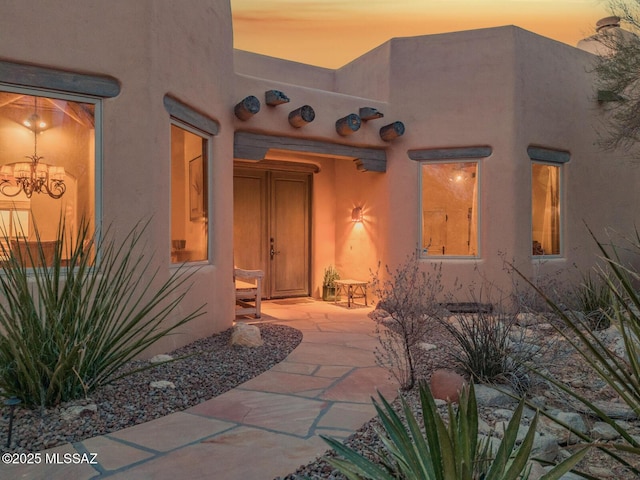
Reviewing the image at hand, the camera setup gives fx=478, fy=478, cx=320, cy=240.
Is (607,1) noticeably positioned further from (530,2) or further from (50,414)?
(50,414)

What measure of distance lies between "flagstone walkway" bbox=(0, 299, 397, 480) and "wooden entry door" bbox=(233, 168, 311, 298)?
170 inches

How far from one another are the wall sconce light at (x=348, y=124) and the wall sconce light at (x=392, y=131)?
496 millimetres

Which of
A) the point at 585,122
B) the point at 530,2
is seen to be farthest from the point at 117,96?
the point at 530,2

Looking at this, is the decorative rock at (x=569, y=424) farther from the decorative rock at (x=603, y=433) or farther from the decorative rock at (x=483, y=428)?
the decorative rock at (x=483, y=428)

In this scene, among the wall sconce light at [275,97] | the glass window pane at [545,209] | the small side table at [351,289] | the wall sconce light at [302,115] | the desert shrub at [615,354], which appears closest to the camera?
the desert shrub at [615,354]

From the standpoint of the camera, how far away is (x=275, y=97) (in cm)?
679

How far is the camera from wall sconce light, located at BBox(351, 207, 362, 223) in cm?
879

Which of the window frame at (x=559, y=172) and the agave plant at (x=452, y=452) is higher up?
the window frame at (x=559, y=172)

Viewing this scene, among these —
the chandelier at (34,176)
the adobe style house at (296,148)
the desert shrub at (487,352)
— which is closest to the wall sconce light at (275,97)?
the adobe style house at (296,148)

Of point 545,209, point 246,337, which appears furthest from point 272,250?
point 545,209

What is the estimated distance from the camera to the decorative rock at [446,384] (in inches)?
136

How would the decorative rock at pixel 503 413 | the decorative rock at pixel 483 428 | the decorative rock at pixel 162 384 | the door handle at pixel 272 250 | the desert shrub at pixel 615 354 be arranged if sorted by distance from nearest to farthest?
the desert shrub at pixel 615 354
the decorative rock at pixel 483 428
the decorative rock at pixel 503 413
the decorative rock at pixel 162 384
the door handle at pixel 272 250

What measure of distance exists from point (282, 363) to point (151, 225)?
6.16 ft

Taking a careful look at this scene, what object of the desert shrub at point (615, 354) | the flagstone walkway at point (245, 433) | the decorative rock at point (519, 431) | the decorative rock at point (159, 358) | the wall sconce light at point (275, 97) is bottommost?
the flagstone walkway at point (245, 433)
